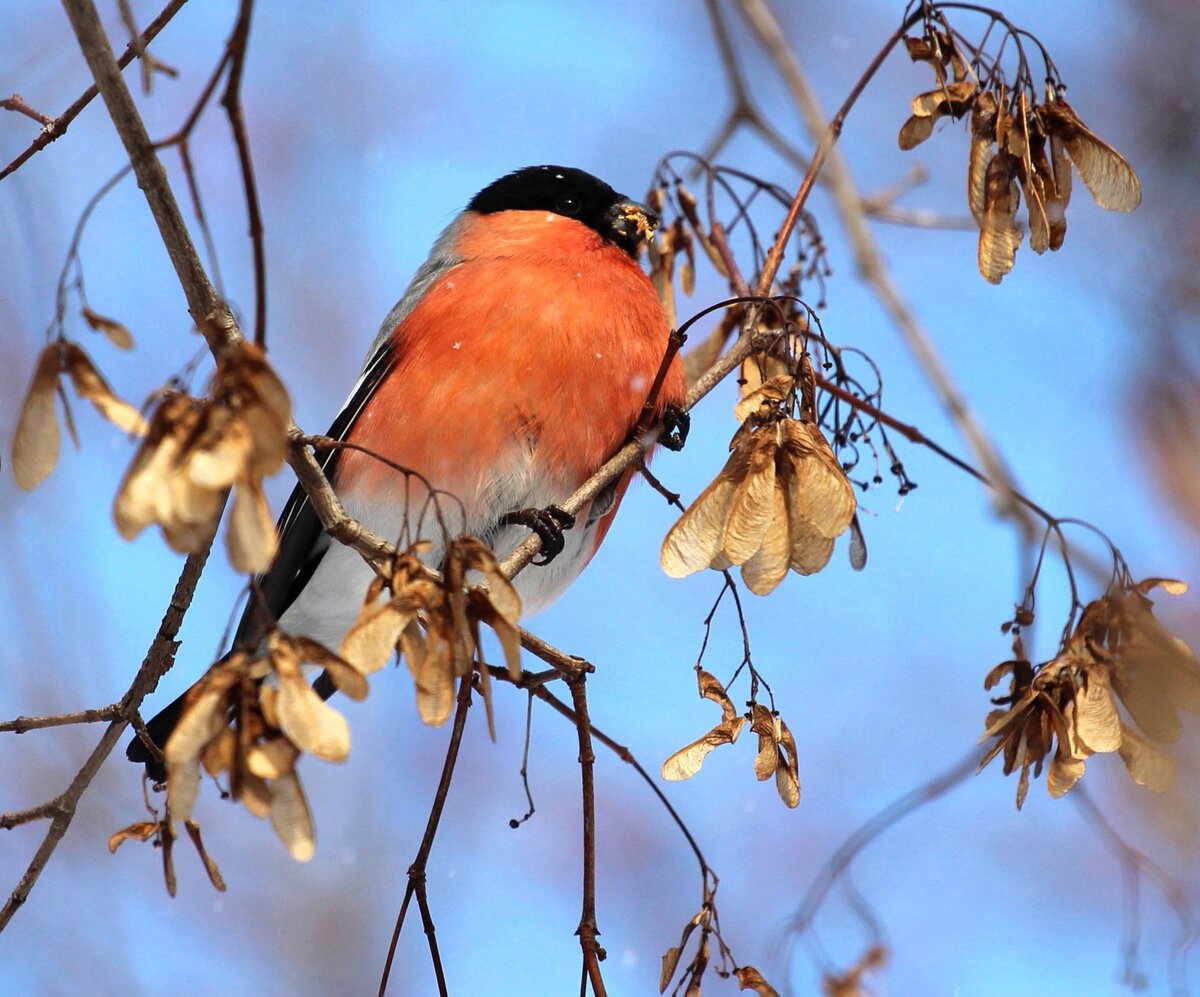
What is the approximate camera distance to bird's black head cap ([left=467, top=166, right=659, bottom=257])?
292 cm

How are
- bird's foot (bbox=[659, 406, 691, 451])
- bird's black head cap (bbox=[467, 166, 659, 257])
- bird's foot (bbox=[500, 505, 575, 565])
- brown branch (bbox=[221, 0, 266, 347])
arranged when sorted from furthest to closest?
1. bird's black head cap (bbox=[467, 166, 659, 257])
2. bird's foot (bbox=[659, 406, 691, 451])
3. bird's foot (bbox=[500, 505, 575, 565])
4. brown branch (bbox=[221, 0, 266, 347])

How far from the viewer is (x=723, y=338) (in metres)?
2.67

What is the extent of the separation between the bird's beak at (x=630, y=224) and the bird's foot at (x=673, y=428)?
479mm

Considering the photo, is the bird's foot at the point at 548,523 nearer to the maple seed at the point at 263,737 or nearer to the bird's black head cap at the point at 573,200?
the maple seed at the point at 263,737

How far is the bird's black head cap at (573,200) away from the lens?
115 inches

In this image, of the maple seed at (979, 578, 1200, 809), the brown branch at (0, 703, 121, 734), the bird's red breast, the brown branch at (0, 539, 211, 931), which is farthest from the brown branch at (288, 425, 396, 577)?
the bird's red breast

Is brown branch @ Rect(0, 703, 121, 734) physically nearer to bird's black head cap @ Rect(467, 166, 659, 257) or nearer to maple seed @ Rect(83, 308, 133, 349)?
Answer: maple seed @ Rect(83, 308, 133, 349)

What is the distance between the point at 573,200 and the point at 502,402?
783 millimetres

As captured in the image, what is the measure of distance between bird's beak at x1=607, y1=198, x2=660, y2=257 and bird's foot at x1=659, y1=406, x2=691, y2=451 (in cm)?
48

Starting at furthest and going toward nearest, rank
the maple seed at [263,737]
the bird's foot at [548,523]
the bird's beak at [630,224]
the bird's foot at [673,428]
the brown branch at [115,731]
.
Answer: the bird's beak at [630,224], the bird's foot at [673,428], the bird's foot at [548,523], the brown branch at [115,731], the maple seed at [263,737]

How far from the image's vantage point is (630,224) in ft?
9.48

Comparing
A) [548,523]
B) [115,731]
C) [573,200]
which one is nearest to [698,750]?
[548,523]

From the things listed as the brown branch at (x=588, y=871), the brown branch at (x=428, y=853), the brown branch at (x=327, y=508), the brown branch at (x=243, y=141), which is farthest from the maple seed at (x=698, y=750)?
the brown branch at (x=243, y=141)

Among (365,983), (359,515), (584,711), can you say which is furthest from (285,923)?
(584,711)
